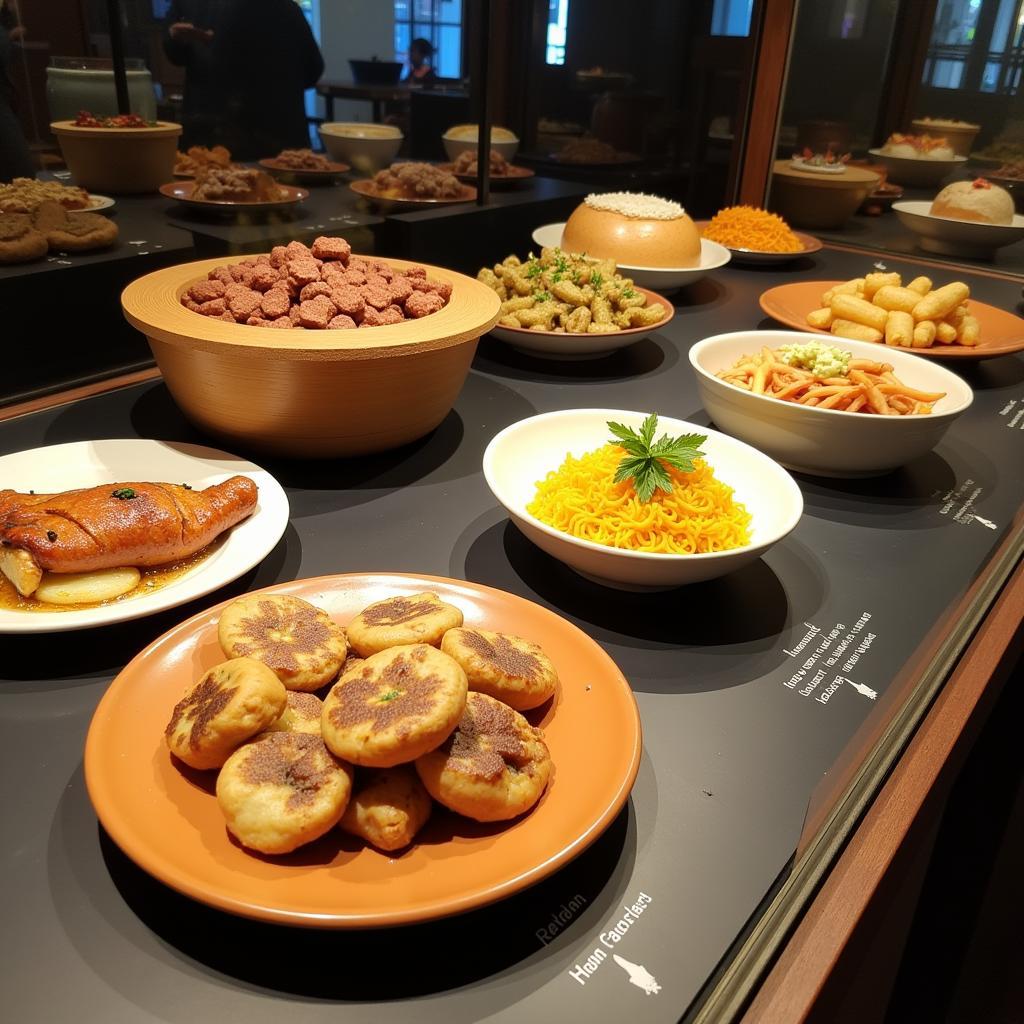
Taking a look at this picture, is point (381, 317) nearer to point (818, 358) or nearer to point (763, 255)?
point (818, 358)

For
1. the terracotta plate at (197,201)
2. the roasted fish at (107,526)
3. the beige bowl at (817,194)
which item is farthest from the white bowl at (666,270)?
the roasted fish at (107,526)

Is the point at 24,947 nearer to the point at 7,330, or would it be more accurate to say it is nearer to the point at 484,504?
the point at 484,504

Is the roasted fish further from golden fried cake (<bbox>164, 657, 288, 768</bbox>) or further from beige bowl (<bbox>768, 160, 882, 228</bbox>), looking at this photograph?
beige bowl (<bbox>768, 160, 882, 228</bbox>)

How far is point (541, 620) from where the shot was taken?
104 centimetres

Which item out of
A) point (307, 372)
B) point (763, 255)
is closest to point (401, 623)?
point (307, 372)

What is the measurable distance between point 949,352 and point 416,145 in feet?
5.47

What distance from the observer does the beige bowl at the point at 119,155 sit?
190cm

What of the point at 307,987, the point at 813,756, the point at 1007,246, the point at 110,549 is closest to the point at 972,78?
the point at 1007,246

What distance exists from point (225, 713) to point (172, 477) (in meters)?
0.69

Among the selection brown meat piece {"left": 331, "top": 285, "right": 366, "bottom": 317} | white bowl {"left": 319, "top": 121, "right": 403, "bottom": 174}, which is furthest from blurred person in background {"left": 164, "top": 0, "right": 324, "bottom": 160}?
brown meat piece {"left": 331, "top": 285, "right": 366, "bottom": 317}

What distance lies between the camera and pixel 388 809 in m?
0.76

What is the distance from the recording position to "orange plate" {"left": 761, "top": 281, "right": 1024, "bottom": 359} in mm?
2094

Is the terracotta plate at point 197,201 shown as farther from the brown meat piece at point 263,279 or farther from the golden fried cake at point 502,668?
the golden fried cake at point 502,668

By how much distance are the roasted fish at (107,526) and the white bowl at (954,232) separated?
2967 mm
